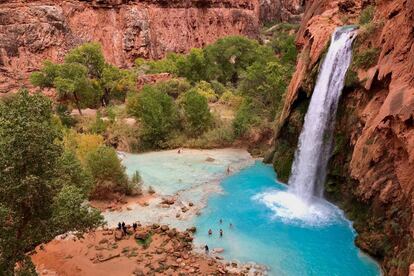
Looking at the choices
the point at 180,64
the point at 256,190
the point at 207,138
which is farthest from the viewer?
the point at 180,64

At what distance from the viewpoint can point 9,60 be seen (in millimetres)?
49375

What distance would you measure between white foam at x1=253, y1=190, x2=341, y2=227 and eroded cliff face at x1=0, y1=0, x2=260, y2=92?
117 ft

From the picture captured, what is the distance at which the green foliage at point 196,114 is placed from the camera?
36.8m

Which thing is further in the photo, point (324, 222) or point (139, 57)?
point (139, 57)

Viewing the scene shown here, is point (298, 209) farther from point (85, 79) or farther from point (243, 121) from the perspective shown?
point (85, 79)

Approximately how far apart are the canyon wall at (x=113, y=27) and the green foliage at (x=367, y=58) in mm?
39188

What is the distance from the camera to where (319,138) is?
25.3 m

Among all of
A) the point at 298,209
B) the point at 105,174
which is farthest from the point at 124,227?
the point at 298,209

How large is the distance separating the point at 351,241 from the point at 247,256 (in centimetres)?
531

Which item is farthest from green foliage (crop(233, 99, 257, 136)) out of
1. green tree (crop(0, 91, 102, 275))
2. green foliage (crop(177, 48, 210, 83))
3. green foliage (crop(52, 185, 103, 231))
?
green tree (crop(0, 91, 102, 275))

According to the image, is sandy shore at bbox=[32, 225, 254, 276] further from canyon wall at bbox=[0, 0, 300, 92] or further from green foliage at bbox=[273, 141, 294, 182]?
canyon wall at bbox=[0, 0, 300, 92]

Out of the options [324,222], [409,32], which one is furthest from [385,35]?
[324,222]

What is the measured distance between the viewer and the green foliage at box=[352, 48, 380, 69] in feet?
74.2

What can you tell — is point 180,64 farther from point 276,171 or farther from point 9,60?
point 276,171
